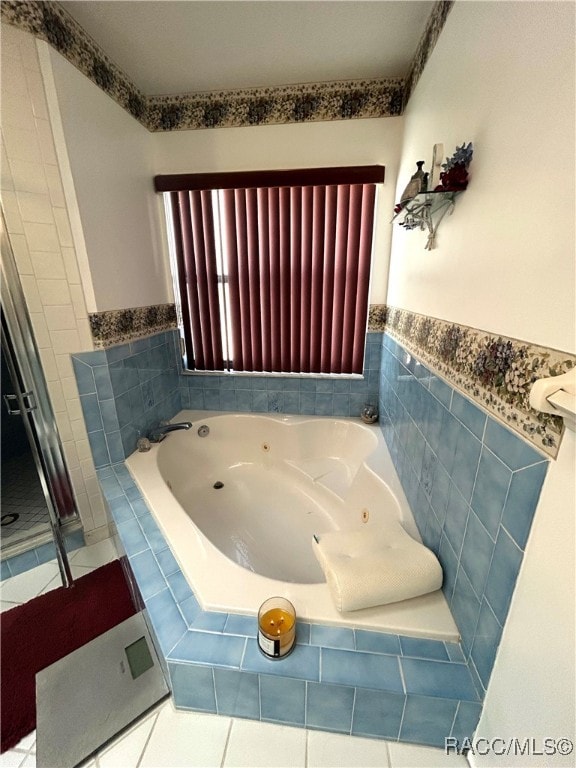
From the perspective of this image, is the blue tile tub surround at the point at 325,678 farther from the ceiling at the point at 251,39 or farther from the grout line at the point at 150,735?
the ceiling at the point at 251,39

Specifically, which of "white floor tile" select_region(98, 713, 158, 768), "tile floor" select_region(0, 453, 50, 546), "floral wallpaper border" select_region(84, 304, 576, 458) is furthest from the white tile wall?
"white floor tile" select_region(98, 713, 158, 768)

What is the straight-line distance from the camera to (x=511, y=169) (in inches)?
25.4

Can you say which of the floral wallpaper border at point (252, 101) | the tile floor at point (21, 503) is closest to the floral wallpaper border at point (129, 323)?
the tile floor at point (21, 503)

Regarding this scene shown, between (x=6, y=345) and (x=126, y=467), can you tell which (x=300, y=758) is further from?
(x=6, y=345)

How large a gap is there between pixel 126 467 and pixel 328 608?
1263mm

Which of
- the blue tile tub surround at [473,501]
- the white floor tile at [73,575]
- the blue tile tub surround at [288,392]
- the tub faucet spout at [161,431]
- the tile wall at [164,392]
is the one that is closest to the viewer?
the blue tile tub surround at [473,501]

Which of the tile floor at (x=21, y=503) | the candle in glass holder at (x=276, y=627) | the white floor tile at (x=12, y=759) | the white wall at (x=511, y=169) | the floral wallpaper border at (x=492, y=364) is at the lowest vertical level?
the white floor tile at (x=12, y=759)

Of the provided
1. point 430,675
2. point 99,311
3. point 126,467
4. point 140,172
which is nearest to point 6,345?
point 99,311

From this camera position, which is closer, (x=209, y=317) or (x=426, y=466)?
(x=426, y=466)

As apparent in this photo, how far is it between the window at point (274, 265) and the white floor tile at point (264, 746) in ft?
5.67

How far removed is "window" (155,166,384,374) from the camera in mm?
1828

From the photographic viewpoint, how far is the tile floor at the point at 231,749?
0.81 metres

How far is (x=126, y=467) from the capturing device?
1.59 metres

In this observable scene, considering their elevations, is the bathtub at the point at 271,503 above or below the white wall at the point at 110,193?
below
